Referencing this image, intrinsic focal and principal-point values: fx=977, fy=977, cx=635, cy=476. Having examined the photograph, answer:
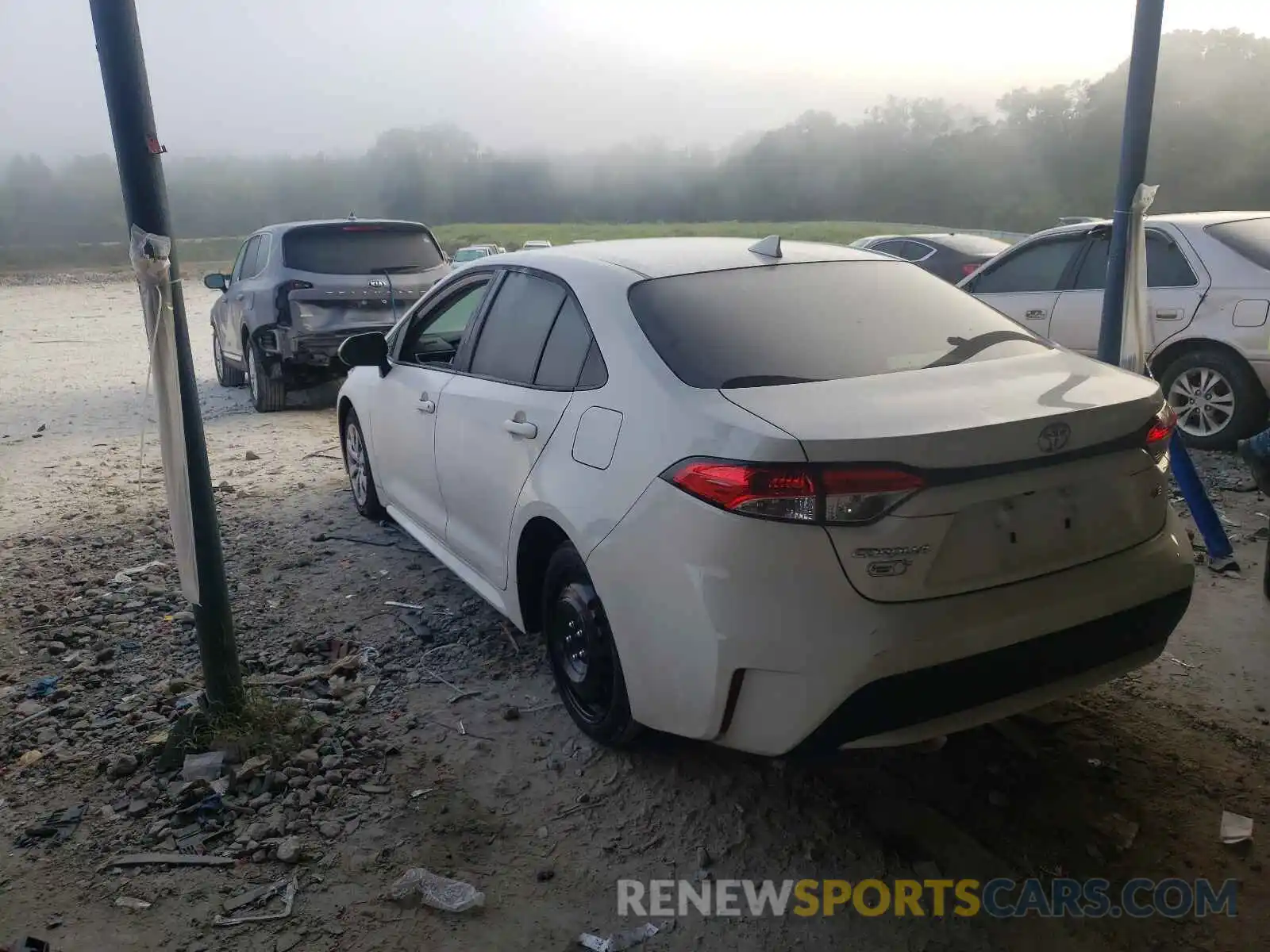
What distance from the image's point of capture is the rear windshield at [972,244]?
13508 mm

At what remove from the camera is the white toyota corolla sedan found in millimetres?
2389

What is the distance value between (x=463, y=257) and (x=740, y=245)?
22.3 metres

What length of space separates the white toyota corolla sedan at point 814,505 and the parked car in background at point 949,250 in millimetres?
10289

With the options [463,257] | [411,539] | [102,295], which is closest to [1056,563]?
[411,539]

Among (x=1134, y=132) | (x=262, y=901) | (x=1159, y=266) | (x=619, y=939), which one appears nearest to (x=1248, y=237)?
(x=1159, y=266)

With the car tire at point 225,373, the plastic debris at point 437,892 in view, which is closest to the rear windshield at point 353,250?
the car tire at point 225,373

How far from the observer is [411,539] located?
17.6 ft

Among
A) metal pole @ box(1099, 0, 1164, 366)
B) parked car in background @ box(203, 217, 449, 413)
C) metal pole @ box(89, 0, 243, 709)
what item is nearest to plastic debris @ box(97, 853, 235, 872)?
metal pole @ box(89, 0, 243, 709)

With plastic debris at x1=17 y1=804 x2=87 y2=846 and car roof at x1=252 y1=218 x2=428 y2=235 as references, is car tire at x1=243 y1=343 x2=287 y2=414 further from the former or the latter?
plastic debris at x1=17 y1=804 x2=87 y2=846

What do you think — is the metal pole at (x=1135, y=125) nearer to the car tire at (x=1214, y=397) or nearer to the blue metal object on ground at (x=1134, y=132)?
the blue metal object on ground at (x=1134, y=132)

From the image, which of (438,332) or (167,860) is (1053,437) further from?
(438,332)

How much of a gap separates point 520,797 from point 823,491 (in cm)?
145

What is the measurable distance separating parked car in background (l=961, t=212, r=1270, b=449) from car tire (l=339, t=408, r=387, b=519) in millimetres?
5018

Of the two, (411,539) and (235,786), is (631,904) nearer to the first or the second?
(235,786)
